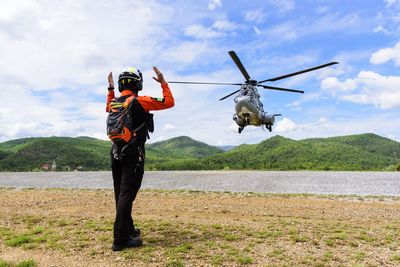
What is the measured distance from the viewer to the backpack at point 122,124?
255 inches

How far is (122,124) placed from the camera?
6.48 meters

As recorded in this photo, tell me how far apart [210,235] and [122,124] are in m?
3.11

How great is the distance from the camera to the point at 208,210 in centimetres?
1112

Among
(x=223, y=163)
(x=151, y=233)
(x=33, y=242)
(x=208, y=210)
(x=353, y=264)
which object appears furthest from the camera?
(x=223, y=163)

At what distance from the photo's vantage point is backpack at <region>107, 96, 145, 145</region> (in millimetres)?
6484

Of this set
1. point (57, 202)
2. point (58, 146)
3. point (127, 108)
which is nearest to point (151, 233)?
point (127, 108)

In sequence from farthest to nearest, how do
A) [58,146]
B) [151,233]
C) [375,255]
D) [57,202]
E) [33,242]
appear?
1. [58,146]
2. [57,202]
3. [151,233]
4. [33,242]
5. [375,255]

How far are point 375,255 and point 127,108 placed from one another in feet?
17.2

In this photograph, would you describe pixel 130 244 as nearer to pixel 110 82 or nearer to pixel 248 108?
pixel 110 82

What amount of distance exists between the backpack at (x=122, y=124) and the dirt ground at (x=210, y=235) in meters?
2.09

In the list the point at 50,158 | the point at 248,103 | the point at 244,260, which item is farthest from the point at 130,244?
the point at 50,158

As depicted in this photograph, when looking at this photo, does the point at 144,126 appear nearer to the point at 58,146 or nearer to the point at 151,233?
the point at 151,233

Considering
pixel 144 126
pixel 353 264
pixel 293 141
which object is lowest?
pixel 353 264

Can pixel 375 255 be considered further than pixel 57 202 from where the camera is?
No
